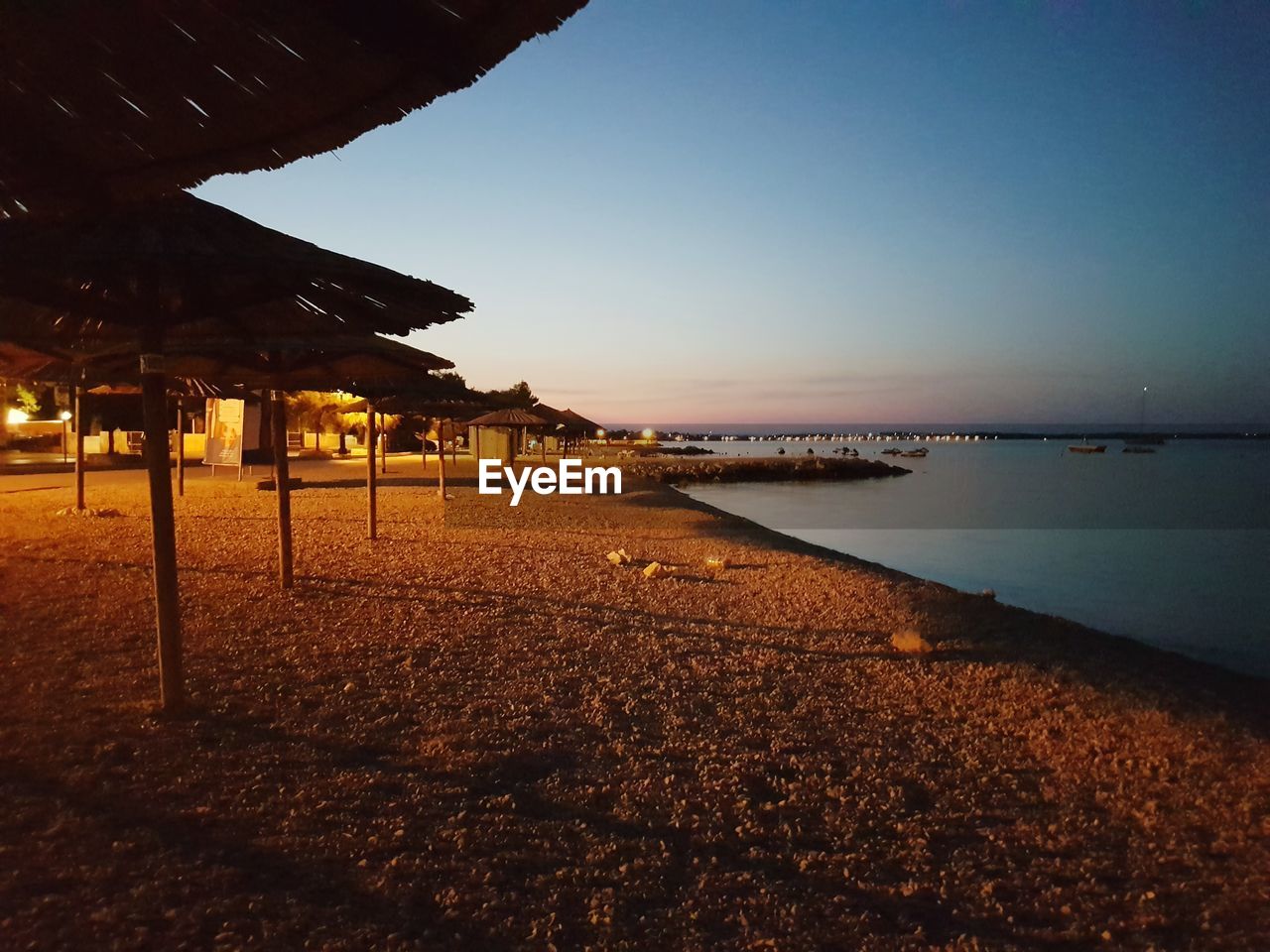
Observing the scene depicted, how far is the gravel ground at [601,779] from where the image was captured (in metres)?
2.44

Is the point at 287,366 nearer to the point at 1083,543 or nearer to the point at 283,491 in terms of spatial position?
the point at 283,491

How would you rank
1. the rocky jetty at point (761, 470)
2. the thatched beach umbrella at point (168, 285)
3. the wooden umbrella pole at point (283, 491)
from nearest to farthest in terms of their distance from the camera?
1. the thatched beach umbrella at point (168, 285)
2. the wooden umbrella pole at point (283, 491)
3. the rocky jetty at point (761, 470)

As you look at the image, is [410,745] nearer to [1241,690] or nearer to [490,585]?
[490,585]

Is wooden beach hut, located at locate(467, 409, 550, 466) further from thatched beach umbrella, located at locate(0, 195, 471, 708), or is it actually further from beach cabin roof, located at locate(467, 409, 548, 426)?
thatched beach umbrella, located at locate(0, 195, 471, 708)

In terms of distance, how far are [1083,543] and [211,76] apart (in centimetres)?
2426

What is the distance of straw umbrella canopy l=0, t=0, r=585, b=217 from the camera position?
5.65 feet

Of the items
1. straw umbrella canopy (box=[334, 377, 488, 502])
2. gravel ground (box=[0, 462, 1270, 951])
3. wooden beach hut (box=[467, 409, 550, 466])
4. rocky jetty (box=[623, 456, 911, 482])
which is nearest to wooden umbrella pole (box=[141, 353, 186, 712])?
gravel ground (box=[0, 462, 1270, 951])

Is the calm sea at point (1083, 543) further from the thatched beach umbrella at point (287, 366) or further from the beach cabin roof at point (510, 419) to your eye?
the thatched beach umbrella at point (287, 366)

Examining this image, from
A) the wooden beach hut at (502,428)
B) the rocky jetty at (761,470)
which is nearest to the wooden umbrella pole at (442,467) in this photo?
the wooden beach hut at (502,428)

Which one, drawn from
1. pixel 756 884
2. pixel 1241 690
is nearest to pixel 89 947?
pixel 756 884

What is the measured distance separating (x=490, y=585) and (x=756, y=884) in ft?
17.3

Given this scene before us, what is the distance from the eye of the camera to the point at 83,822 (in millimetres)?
2789

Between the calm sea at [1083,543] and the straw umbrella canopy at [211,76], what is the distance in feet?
36.3

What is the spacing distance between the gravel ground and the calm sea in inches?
259
